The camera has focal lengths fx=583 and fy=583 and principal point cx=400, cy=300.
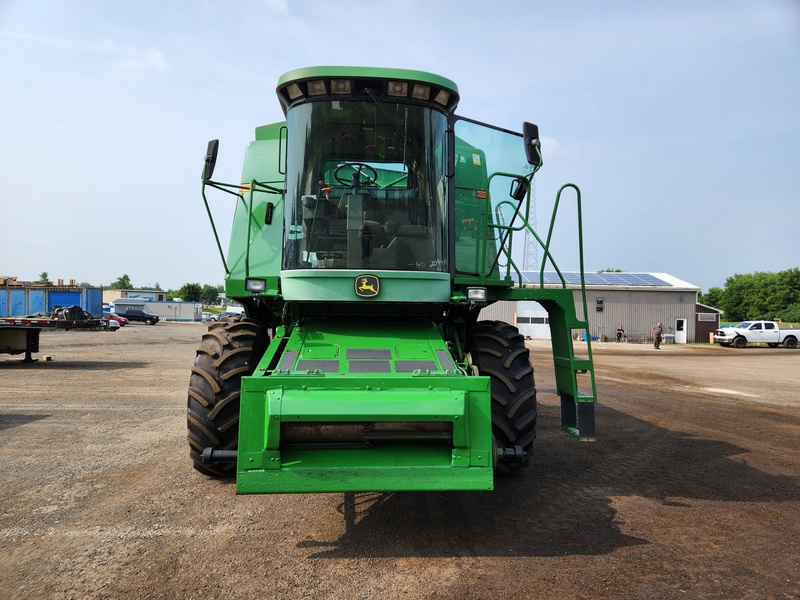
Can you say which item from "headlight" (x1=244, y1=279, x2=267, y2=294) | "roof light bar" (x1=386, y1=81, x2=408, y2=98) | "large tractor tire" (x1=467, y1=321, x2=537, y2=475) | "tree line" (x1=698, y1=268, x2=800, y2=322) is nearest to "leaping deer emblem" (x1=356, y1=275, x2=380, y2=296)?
"headlight" (x1=244, y1=279, x2=267, y2=294)

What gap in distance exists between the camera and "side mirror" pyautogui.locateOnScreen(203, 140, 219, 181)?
4773 mm

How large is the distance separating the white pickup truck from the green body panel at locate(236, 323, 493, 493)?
34.2 m

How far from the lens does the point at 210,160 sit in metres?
4.77

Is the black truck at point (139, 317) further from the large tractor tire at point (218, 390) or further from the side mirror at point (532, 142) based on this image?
the side mirror at point (532, 142)

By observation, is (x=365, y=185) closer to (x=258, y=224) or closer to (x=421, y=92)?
(x=421, y=92)

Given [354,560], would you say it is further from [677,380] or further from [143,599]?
[677,380]

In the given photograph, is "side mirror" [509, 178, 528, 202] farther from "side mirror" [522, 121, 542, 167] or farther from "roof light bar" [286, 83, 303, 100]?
"roof light bar" [286, 83, 303, 100]

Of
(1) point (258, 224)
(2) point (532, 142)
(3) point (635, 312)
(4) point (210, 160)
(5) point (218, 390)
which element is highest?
(2) point (532, 142)

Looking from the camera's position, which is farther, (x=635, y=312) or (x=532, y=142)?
(x=635, y=312)

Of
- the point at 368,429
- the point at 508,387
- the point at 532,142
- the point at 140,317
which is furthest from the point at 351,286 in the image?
the point at 140,317

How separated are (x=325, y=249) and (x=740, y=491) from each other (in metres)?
4.03

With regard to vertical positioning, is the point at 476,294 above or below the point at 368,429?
above

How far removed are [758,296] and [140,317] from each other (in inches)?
2857

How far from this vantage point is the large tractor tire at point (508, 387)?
4.33 metres
